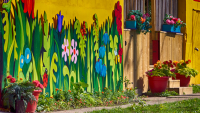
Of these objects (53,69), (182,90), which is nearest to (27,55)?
(53,69)

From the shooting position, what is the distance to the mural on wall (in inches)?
265

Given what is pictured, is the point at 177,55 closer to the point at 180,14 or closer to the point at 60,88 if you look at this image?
the point at 180,14

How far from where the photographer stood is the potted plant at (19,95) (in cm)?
635

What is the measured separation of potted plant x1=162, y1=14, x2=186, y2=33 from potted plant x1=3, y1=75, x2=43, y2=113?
7020mm

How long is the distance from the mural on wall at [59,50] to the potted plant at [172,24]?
119 inches

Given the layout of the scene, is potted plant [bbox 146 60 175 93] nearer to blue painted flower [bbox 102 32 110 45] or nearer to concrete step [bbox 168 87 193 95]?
concrete step [bbox 168 87 193 95]

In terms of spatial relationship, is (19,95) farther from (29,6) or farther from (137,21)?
(137,21)

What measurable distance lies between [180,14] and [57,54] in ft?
23.9

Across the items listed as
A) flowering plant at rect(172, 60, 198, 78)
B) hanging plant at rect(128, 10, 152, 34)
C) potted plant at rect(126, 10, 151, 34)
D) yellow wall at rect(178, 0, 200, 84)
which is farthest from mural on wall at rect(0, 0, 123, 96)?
yellow wall at rect(178, 0, 200, 84)

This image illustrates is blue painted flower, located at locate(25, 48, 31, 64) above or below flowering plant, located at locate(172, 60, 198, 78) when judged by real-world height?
above

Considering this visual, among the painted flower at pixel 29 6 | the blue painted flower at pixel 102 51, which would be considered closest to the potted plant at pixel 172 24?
the blue painted flower at pixel 102 51

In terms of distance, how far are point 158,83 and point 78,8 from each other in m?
3.85

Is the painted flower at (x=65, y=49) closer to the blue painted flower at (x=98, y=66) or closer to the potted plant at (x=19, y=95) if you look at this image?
the blue painted flower at (x=98, y=66)

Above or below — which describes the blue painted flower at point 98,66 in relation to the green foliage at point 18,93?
above
